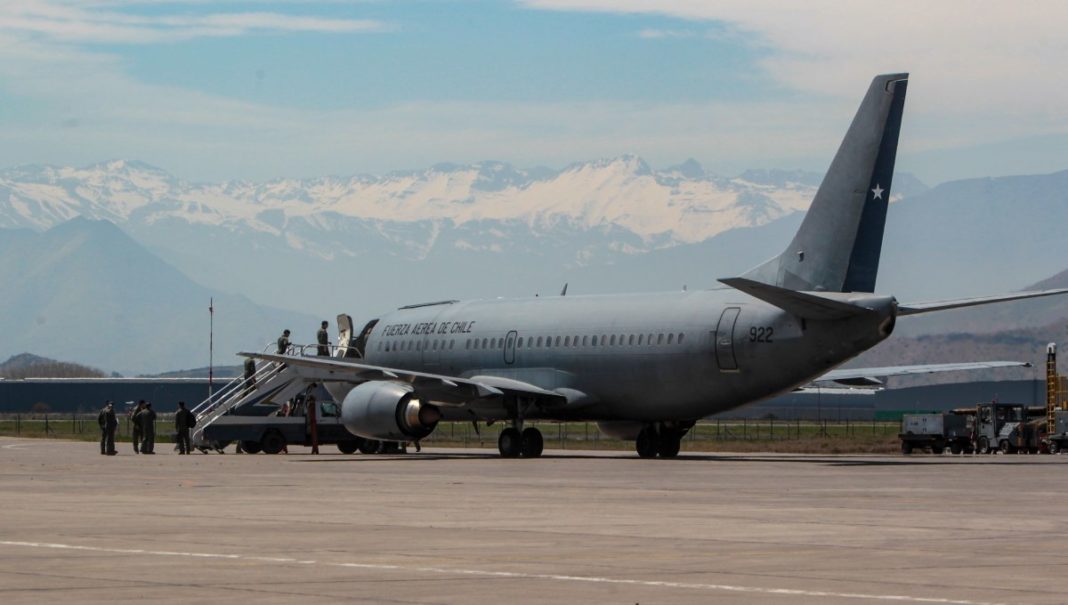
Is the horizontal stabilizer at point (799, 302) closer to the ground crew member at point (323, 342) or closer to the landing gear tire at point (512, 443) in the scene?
the landing gear tire at point (512, 443)

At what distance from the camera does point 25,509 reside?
73.7 ft

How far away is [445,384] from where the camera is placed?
1698 inches

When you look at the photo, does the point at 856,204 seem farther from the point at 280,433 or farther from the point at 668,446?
the point at 280,433

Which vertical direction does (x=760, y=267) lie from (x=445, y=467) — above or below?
above

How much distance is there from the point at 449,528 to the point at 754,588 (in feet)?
20.9

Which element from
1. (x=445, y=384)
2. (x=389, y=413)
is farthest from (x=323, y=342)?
(x=445, y=384)

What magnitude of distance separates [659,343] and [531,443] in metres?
4.85

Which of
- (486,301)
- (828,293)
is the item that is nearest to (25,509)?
(828,293)

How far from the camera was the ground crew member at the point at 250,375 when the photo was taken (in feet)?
172

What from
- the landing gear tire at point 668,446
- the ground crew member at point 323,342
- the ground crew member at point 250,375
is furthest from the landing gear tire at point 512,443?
the ground crew member at point 250,375

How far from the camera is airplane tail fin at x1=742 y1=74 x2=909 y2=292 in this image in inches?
1468

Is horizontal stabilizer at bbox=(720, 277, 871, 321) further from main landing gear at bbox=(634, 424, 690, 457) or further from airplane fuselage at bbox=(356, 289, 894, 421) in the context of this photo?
main landing gear at bbox=(634, 424, 690, 457)

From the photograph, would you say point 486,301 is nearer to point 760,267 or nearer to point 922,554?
point 760,267

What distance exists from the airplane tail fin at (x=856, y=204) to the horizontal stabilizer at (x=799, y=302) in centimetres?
87
